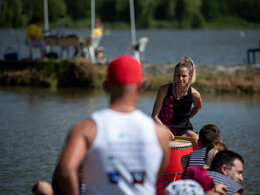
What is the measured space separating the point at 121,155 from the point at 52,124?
403 inches

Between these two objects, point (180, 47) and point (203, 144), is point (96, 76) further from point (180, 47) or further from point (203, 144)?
point (180, 47)

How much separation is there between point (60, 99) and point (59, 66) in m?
2.21

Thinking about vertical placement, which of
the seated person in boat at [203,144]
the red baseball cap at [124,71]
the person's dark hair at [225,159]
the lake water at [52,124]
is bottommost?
the lake water at [52,124]

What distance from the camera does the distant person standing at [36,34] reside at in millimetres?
20631

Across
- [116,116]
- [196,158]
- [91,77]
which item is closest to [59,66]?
[91,77]

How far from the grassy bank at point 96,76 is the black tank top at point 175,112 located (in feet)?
33.1

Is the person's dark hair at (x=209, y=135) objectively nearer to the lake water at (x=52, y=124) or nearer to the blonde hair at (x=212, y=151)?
the blonde hair at (x=212, y=151)

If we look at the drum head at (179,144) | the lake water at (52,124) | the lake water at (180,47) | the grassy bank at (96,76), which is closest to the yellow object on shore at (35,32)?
the grassy bank at (96,76)

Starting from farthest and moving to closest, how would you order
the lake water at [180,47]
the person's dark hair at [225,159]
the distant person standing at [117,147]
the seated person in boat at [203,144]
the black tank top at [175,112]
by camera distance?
1. the lake water at [180,47]
2. the black tank top at [175,112]
3. the seated person in boat at [203,144]
4. the person's dark hair at [225,159]
5. the distant person standing at [117,147]

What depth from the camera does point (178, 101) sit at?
6.78 metres

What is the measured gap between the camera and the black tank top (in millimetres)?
6777

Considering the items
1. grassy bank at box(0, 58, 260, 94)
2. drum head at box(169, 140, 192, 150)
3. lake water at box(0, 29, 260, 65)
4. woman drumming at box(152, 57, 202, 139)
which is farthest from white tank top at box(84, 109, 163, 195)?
A: lake water at box(0, 29, 260, 65)

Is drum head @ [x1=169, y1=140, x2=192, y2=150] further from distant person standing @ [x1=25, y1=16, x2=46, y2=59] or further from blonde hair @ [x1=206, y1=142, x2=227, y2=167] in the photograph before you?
distant person standing @ [x1=25, y1=16, x2=46, y2=59]

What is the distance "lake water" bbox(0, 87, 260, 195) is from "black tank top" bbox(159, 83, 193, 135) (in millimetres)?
1503
